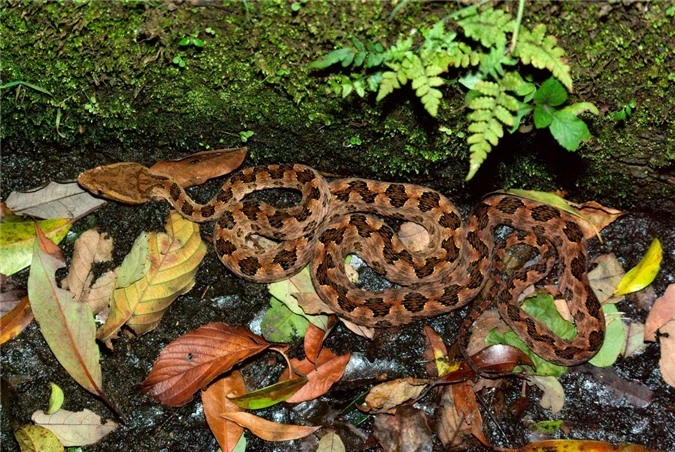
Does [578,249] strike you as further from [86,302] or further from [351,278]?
[86,302]

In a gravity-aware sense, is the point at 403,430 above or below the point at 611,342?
below

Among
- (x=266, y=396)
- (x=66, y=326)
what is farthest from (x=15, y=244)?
(x=266, y=396)

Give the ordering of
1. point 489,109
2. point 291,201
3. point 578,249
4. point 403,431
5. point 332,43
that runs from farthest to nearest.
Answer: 1. point 291,201
2. point 578,249
3. point 403,431
4. point 332,43
5. point 489,109

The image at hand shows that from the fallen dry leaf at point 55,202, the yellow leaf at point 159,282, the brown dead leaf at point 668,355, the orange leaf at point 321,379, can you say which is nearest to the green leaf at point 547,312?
the brown dead leaf at point 668,355

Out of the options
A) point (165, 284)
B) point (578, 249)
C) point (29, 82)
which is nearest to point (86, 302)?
point (165, 284)

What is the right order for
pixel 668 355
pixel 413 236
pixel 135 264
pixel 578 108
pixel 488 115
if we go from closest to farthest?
pixel 488 115 → pixel 578 108 → pixel 668 355 → pixel 135 264 → pixel 413 236

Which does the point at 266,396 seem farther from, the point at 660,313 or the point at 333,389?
the point at 660,313

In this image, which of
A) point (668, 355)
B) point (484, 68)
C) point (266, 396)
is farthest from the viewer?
point (668, 355)
